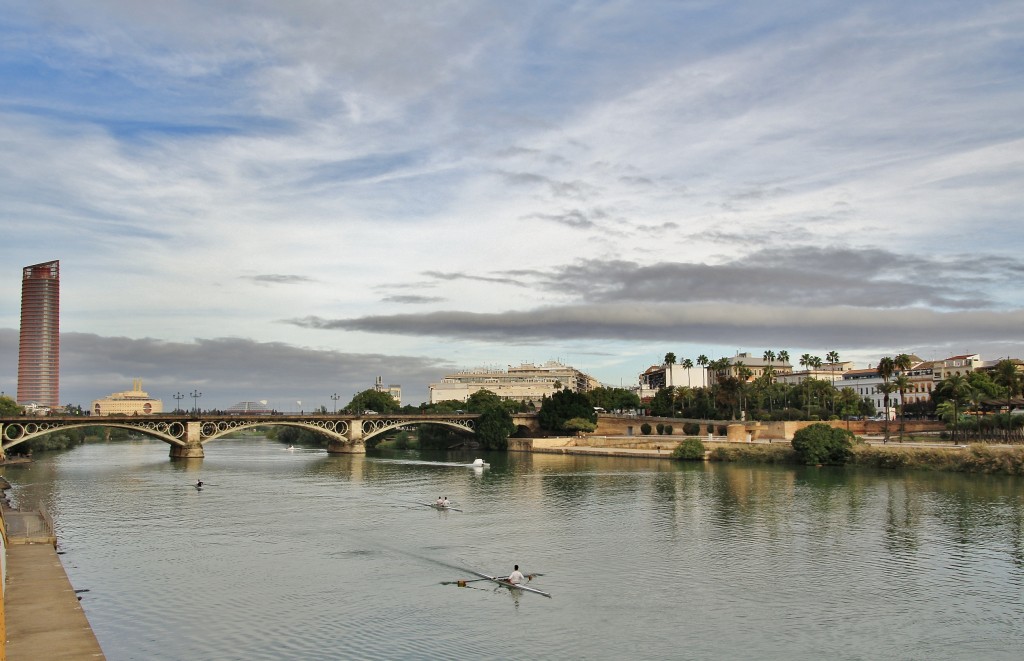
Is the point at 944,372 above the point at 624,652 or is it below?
above

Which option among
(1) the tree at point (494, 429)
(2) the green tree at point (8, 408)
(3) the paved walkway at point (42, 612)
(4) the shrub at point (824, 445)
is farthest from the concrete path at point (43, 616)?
(2) the green tree at point (8, 408)

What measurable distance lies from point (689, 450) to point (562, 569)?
6882cm

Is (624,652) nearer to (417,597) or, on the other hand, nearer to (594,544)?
(417,597)

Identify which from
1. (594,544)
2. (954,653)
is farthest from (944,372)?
(954,653)

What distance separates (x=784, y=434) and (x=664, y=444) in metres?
15.2

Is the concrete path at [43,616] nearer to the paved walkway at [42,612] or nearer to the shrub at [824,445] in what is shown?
the paved walkway at [42,612]

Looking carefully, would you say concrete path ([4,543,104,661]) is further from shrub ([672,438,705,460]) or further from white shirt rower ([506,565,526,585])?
shrub ([672,438,705,460])

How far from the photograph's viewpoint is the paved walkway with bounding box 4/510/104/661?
22.7 metres

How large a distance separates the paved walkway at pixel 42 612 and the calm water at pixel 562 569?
6.65 ft

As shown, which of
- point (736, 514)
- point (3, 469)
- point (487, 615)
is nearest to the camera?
point (487, 615)

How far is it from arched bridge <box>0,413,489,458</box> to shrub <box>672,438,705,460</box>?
40511mm

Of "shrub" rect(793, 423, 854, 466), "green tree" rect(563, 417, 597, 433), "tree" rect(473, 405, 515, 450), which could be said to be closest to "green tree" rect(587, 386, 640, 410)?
"green tree" rect(563, 417, 597, 433)

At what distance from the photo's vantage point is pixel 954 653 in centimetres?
2861

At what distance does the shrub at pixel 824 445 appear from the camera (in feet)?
305
